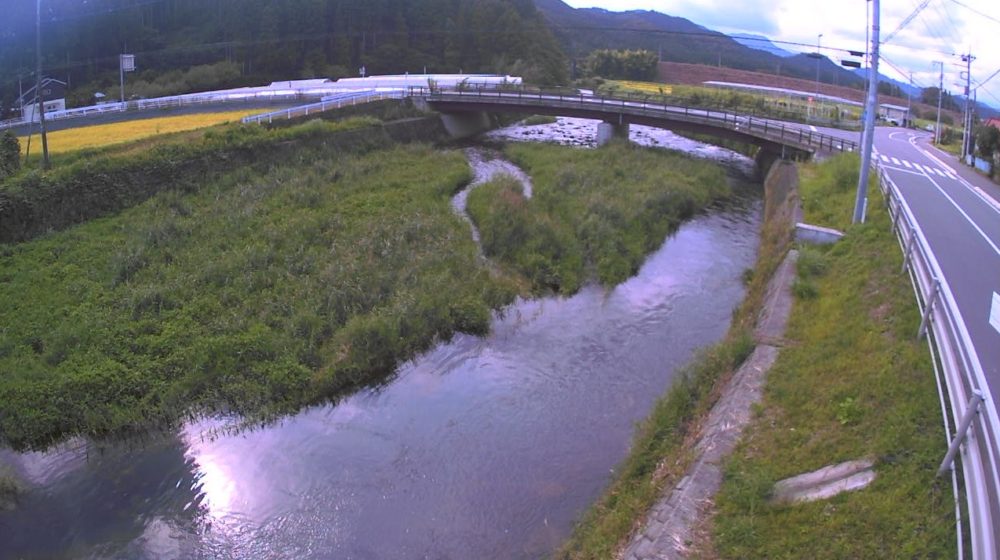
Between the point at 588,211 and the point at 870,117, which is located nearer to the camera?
the point at 870,117

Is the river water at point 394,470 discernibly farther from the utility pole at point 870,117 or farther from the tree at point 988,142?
the tree at point 988,142

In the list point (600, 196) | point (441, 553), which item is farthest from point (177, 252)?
point (600, 196)

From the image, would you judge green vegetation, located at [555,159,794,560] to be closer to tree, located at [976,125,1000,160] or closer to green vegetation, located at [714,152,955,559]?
green vegetation, located at [714,152,955,559]

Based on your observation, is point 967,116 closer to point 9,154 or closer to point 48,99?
point 9,154

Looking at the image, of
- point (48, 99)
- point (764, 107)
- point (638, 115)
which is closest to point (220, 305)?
point (638, 115)

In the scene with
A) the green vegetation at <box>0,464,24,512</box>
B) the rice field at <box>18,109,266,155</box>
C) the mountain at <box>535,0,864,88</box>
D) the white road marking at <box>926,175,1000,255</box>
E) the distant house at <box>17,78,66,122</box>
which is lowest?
the green vegetation at <box>0,464,24,512</box>

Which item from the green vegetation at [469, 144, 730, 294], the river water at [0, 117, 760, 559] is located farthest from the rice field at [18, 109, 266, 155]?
the river water at [0, 117, 760, 559]

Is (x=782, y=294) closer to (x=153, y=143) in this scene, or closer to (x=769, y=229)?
(x=769, y=229)
